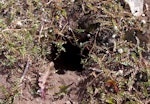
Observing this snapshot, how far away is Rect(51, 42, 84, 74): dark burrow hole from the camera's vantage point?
9.96 feet

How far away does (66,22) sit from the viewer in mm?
3098

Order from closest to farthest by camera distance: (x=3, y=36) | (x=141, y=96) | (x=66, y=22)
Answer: (x=141, y=96)
(x=3, y=36)
(x=66, y=22)

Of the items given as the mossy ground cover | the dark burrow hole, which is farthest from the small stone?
the dark burrow hole

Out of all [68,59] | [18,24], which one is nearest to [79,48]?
[68,59]

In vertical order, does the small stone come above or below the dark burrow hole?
above

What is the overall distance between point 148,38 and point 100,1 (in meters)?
0.56

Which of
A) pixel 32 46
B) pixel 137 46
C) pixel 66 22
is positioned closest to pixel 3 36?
pixel 32 46

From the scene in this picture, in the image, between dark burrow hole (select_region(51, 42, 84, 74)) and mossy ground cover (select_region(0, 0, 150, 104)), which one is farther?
dark burrow hole (select_region(51, 42, 84, 74))

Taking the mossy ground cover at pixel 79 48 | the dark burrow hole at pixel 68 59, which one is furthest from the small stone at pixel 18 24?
the dark burrow hole at pixel 68 59

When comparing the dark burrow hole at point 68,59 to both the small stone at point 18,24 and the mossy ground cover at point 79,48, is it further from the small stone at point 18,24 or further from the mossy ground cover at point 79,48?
the small stone at point 18,24

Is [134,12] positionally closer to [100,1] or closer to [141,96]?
[100,1]

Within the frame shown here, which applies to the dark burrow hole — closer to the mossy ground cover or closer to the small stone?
the mossy ground cover

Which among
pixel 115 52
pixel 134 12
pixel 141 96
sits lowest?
pixel 141 96

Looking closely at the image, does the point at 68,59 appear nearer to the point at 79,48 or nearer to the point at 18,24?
the point at 79,48
